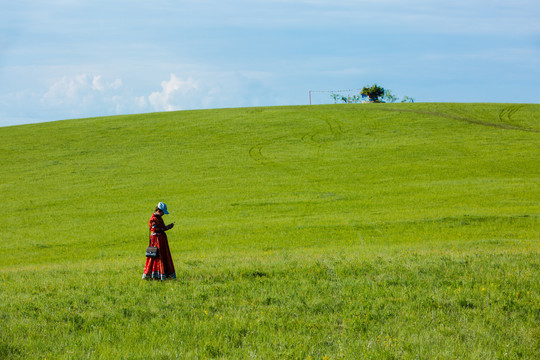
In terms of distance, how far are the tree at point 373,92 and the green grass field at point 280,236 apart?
53.8 m

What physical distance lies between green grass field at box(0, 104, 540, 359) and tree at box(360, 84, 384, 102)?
53.8 metres

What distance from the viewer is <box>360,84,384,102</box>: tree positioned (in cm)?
11638

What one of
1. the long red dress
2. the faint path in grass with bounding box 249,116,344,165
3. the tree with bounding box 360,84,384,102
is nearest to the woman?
the long red dress

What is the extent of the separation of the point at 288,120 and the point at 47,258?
42906 millimetres

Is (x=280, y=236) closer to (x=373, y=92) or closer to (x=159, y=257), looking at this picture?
(x=159, y=257)

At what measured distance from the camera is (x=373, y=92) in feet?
384

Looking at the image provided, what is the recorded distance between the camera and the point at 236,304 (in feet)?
31.1

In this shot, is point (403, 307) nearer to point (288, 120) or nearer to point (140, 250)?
point (140, 250)

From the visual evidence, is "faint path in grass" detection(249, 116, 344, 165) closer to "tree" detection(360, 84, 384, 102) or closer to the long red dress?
the long red dress

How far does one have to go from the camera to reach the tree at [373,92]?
116 meters

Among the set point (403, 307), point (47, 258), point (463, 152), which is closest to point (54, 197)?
point (47, 258)

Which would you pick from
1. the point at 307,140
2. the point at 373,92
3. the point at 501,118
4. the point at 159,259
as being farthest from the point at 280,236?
the point at 373,92

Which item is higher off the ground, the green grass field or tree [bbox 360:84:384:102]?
tree [bbox 360:84:384:102]

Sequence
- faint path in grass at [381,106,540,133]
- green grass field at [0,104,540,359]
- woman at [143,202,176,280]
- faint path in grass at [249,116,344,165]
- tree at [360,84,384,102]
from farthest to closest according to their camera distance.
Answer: tree at [360,84,384,102], faint path in grass at [381,106,540,133], faint path in grass at [249,116,344,165], woman at [143,202,176,280], green grass field at [0,104,540,359]
